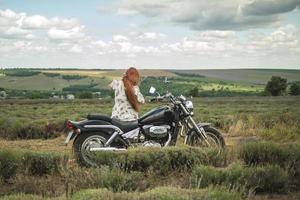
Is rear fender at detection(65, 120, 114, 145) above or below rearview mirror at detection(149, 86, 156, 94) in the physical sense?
below

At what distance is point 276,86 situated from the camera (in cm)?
10419

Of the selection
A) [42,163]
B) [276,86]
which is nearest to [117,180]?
[42,163]

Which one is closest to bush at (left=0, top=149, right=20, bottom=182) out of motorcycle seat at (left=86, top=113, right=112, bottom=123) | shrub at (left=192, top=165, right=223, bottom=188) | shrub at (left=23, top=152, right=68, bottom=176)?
shrub at (left=23, top=152, right=68, bottom=176)

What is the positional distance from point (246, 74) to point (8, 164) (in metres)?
120

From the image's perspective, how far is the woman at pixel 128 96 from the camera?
10773mm

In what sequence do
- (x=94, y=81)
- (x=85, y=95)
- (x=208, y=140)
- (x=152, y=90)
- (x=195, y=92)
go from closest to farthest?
(x=152, y=90) < (x=208, y=140) < (x=195, y=92) < (x=94, y=81) < (x=85, y=95)

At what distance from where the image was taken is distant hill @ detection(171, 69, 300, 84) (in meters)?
116

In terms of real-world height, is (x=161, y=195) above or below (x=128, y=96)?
below

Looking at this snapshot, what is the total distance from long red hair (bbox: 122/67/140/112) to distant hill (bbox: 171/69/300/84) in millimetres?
101611

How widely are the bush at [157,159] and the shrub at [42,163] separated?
2.07ft

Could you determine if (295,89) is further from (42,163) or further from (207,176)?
(207,176)

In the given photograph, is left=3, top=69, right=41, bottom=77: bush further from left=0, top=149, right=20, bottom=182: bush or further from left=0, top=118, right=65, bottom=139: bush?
left=0, top=149, right=20, bottom=182: bush

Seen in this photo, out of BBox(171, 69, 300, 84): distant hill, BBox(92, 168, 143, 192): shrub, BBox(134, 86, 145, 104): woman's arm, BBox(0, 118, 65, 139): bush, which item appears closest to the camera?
BBox(92, 168, 143, 192): shrub

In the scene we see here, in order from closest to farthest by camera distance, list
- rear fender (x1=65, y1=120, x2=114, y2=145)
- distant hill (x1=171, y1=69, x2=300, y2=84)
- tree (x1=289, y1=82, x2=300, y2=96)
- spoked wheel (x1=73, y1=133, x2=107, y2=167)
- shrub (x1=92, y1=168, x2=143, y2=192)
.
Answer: shrub (x1=92, y1=168, x2=143, y2=192), spoked wheel (x1=73, y1=133, x2=107, y2=167), rear fender (x1=65, y1=120, x2=114, y2=145), tree (x1=289, y1=82, x2=300, y2=96), distant hill (x1=171, y1=69, x2=300, y2=84)
